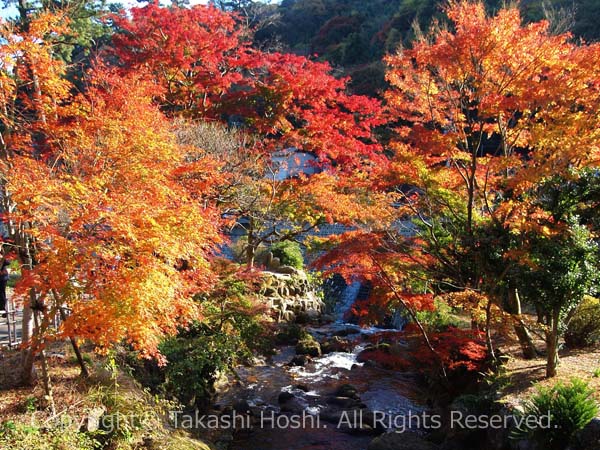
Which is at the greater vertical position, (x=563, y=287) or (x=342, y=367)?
(x=563, y=287)

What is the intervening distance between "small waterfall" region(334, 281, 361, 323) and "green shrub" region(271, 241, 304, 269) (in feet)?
8.90

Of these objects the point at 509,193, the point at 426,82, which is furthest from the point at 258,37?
the point at 509,193

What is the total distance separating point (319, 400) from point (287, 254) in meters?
9.84

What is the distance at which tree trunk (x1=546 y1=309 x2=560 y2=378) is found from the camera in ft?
23.4

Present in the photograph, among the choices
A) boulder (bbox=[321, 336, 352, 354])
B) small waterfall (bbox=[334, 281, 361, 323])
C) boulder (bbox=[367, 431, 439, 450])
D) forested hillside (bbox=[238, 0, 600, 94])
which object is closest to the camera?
boulder (bbox=[367, 431, 439, 450])

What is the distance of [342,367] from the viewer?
13.0m

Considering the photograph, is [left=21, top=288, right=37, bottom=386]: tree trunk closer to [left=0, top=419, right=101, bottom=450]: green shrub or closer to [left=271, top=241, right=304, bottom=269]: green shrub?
[left=0, top=419, right=101, bottom=450]: green shrub

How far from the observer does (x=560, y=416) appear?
5.79 meters

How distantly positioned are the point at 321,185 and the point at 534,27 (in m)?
6.69

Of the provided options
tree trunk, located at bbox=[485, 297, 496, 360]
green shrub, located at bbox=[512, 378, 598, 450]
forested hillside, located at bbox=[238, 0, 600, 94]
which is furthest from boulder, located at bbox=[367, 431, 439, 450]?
forested hillside, located at bbox=[238, 0, 600, 94]

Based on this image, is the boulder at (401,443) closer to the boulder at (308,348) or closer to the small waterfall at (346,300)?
the boulder at (308,348)

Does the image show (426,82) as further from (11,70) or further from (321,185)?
(11,70)

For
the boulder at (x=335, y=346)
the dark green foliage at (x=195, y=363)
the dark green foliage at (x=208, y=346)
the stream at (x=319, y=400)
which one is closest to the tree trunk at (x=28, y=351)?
the dark green foliage at (x=208, y=346)

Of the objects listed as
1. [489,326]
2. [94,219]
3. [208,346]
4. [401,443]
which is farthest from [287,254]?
[94,219]
